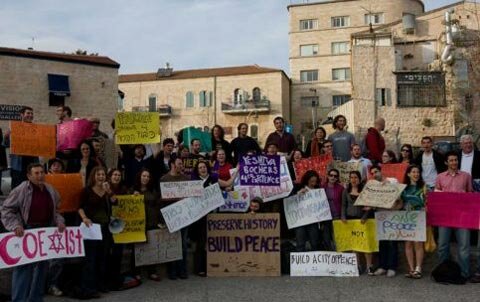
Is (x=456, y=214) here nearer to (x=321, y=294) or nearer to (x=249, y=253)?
(x=321, y=294)

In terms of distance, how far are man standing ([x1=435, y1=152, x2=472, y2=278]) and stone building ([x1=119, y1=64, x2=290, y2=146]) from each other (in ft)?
161

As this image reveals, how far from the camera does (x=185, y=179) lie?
8.91 meters

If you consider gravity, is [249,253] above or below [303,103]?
below

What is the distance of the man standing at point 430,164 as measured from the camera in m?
9.30

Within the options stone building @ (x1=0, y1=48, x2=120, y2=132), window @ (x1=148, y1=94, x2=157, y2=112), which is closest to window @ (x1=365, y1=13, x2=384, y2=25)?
window @ (x1=148, y1=94, x2=157, y2=112)

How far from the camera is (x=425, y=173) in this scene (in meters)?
9.37

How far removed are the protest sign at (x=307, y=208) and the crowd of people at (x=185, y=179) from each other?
124 mm

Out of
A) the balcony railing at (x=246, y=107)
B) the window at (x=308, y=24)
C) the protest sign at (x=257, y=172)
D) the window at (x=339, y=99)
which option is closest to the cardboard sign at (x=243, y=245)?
the protest sign at (x=257, y=172)

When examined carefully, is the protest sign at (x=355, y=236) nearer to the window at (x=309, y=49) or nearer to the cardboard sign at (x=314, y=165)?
the cardboard sign at (x=314, y=165)

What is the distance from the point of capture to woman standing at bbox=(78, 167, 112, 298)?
7.66 m

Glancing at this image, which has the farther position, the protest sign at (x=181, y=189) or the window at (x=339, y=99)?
the window at (x=339, y=99)

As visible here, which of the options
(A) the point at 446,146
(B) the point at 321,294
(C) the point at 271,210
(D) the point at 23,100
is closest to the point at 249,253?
(C) the point at 271,210

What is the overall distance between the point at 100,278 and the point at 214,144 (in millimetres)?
3724

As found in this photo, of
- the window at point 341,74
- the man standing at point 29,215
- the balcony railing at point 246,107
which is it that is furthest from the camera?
the window at point 341,74
